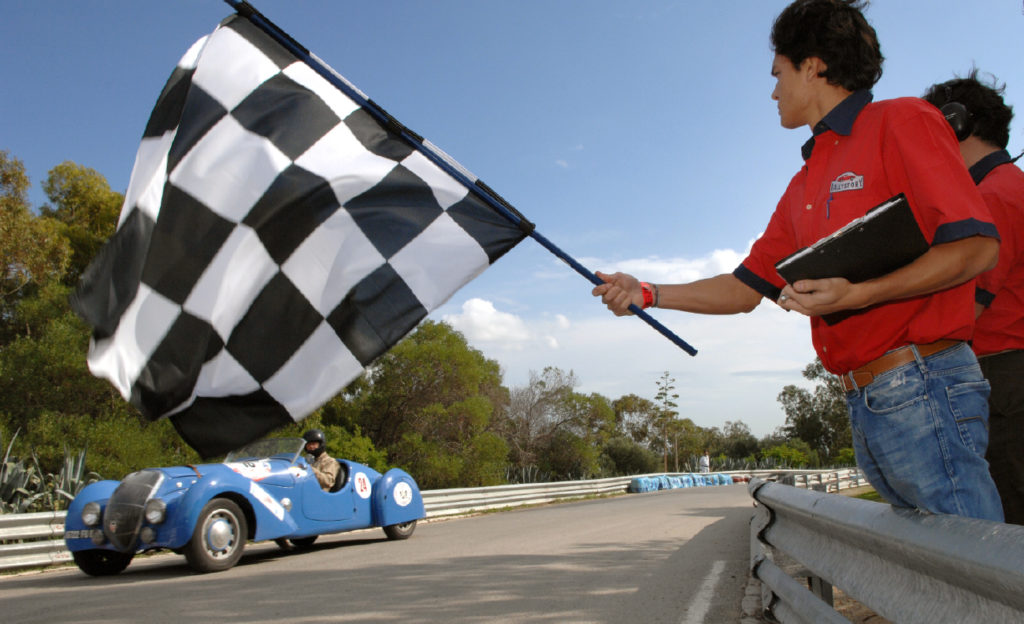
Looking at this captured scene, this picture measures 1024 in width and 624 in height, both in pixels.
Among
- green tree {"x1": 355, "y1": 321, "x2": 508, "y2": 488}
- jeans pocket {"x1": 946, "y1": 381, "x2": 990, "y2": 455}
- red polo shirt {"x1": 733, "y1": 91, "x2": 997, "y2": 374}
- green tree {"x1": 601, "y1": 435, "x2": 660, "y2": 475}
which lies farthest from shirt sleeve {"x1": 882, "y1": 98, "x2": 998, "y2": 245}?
green tree {"x1": 601, "y1": 435, "x2": 660, "y2": 475}

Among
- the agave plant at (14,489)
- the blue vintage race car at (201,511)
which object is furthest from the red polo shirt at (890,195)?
the agave plant at (14,489)

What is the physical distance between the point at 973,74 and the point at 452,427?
25210 millimetres

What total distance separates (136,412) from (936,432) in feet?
70.5

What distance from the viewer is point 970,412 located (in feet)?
5.58

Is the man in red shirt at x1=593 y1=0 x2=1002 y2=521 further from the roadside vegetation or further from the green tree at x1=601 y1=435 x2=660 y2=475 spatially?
the green tree at x1=601 y1=435 x2=660 y2=475

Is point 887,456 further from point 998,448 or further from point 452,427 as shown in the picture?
point 452,427

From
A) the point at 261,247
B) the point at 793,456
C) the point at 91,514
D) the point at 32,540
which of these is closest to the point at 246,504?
the point at 91,514

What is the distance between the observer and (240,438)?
11.5 feet

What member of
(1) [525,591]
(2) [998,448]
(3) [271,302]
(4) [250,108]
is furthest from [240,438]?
(2) [998,448]

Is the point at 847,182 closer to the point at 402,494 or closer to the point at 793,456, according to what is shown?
the point at 402,494

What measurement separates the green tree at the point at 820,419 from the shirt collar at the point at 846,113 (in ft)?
217

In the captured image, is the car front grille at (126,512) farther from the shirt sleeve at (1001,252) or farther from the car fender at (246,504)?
the shirt sleeve at (1001,252)

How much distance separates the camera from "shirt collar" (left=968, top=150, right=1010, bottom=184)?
105 inches

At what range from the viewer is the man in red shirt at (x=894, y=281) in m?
1.68
